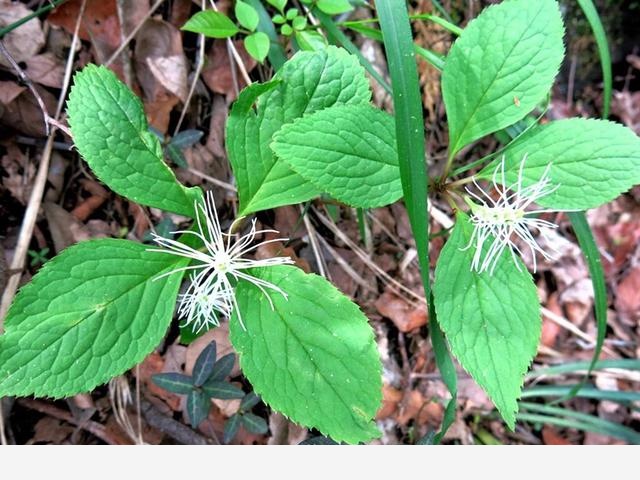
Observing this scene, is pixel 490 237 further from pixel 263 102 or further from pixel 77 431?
pixel 77 431

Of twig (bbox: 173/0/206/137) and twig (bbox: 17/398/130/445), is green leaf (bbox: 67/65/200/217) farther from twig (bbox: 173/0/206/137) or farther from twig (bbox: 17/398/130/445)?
twig (bbox: 17/398/130/445)

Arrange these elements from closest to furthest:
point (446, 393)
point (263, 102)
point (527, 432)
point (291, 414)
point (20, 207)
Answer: point (291, 414), point (263, 102), point (20, 207), point (446, 393), point (527, 432)

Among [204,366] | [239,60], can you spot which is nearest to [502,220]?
[204,366]

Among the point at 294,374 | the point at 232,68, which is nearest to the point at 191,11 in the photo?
the point at 232,68

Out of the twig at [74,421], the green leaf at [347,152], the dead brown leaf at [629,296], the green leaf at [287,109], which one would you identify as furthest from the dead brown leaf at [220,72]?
the dead brown leaf at [629,296]

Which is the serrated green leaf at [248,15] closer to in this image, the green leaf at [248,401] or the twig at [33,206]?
the twig at [33,206]

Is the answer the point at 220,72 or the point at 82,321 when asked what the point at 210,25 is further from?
the point at 82,321
